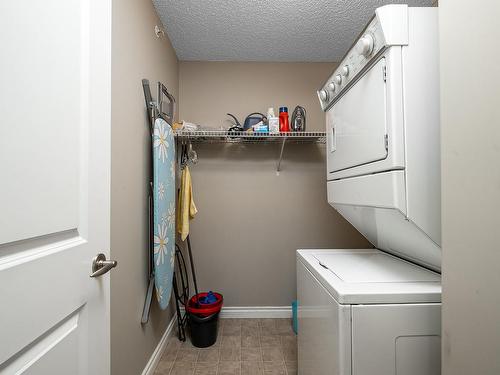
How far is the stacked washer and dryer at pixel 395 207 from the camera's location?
918 mm

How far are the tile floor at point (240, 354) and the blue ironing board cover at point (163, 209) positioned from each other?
0.53 m

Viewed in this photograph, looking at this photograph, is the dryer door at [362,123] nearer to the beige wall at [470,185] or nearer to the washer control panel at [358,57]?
the washer control panel at [358,57]

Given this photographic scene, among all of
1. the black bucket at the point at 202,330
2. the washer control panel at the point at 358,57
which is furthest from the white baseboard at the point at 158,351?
the washer control panel at the point at 358,57

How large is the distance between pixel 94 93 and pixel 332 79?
1.26 metres

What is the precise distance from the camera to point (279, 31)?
7.20ft

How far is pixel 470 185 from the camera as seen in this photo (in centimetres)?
62

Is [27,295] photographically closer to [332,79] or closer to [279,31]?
[332,79]

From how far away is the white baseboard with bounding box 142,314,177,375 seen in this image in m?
1.77

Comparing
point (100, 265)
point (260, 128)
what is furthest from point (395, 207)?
point (260, 128)

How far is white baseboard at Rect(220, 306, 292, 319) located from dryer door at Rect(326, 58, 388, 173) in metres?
1.74

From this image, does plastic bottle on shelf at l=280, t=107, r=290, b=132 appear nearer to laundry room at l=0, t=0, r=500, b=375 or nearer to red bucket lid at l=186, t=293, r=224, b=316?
laundry room at l=0, t=0, r=500, b=375

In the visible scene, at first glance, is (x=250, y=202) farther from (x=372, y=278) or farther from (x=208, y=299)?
(x=372, y=278)

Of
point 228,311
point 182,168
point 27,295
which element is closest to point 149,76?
point 182,168

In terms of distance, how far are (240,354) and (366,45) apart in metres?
2.25
